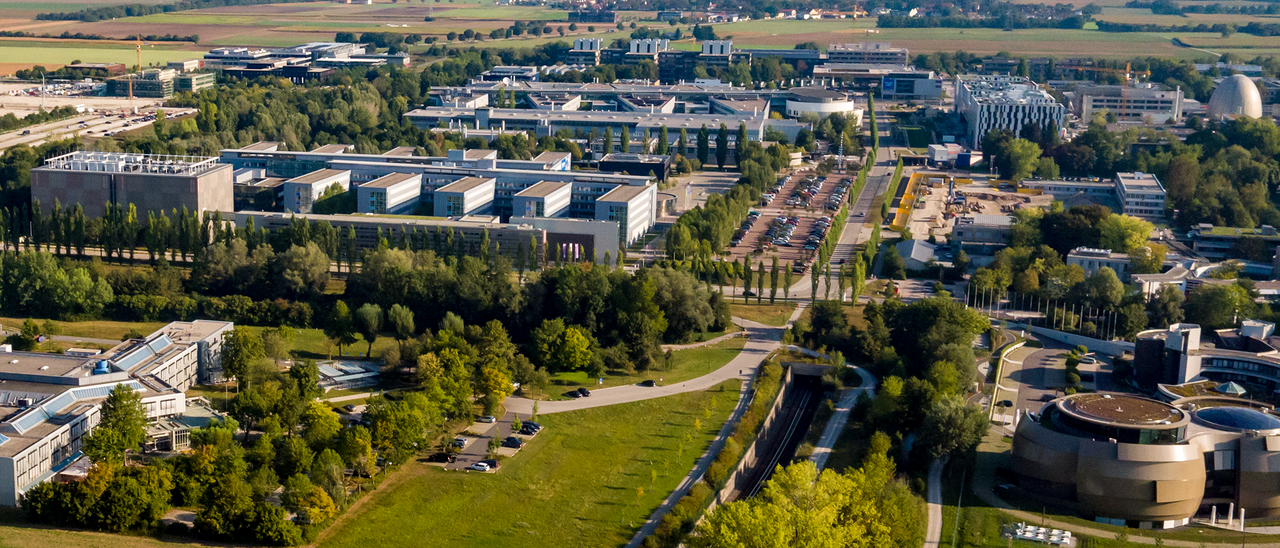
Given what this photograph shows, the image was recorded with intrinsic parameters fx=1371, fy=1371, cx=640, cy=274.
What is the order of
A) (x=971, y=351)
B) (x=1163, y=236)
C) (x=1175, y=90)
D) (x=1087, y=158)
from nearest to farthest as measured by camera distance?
(x=971, y=351)
(x=1163, y=236)
(x=1087, y=158)
(x=1175, y=90)

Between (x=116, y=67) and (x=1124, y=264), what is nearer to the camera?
(x=1124, y=264)

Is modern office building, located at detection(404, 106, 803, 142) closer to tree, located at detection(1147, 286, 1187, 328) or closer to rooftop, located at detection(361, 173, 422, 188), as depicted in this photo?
rooftop, located at detection(361, 173, 422, 188)

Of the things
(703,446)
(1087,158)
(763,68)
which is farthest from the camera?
(763,68)

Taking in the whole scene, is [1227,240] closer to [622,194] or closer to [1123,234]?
[1123,234]

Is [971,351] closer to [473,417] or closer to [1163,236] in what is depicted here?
[473,417]

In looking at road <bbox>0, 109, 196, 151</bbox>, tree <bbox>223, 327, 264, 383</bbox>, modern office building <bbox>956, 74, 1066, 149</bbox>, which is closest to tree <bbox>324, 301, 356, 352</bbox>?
tree <bbox>223, 327, 264, 383</bbox>

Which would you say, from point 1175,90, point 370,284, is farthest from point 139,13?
point 370,284

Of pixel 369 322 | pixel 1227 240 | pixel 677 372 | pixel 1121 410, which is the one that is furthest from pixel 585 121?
pixel 1121 410
